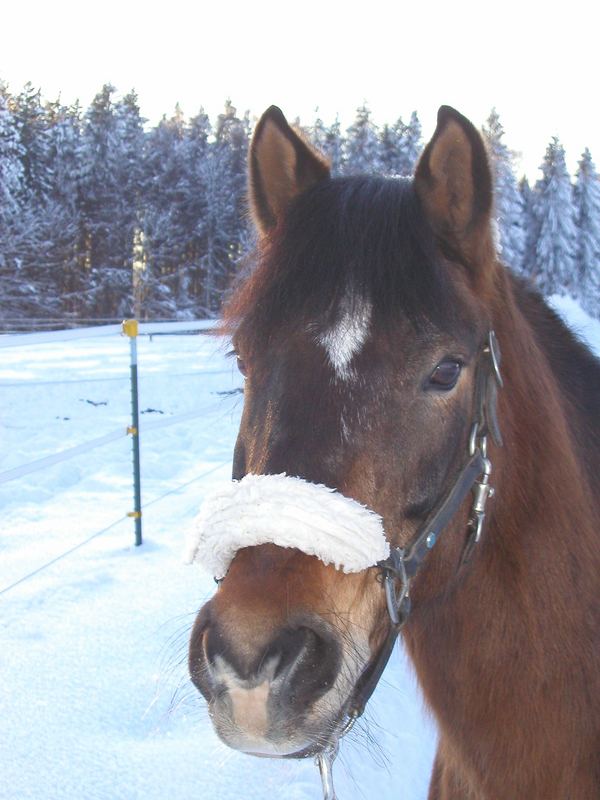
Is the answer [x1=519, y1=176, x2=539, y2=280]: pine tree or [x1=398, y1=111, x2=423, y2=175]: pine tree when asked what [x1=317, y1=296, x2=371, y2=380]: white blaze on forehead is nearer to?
[x1=398, y1=111, x2=423, y2=175]: pine tree

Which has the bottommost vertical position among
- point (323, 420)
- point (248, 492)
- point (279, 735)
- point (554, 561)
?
point (279, 735)

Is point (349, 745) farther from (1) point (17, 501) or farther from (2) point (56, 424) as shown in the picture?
(2) point (56, 424)

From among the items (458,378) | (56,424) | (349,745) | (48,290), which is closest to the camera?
(458,378)

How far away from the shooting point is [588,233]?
43.3 meters

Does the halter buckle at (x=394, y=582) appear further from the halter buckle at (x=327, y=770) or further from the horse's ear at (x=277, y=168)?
the horse's ear at (x=277, y=168)

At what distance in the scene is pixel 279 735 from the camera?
4.37 ft

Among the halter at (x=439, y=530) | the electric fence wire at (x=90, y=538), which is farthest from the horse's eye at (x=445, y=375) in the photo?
the electric fence wire at (x=90, y=538)

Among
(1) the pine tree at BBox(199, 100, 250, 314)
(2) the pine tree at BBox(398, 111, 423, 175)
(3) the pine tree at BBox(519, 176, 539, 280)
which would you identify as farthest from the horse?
(3) the pine tree at BBox(519, 176, 539, 280)

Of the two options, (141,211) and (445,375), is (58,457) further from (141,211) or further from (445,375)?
(141,211)

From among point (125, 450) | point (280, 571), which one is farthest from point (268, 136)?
point (125, 450)

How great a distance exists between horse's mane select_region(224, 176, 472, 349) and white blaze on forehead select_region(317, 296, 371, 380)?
2 centimetres

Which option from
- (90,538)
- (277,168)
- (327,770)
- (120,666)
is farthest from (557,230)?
(327,770)

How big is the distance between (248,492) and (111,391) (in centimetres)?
1405

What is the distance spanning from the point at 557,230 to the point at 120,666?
4214cm
